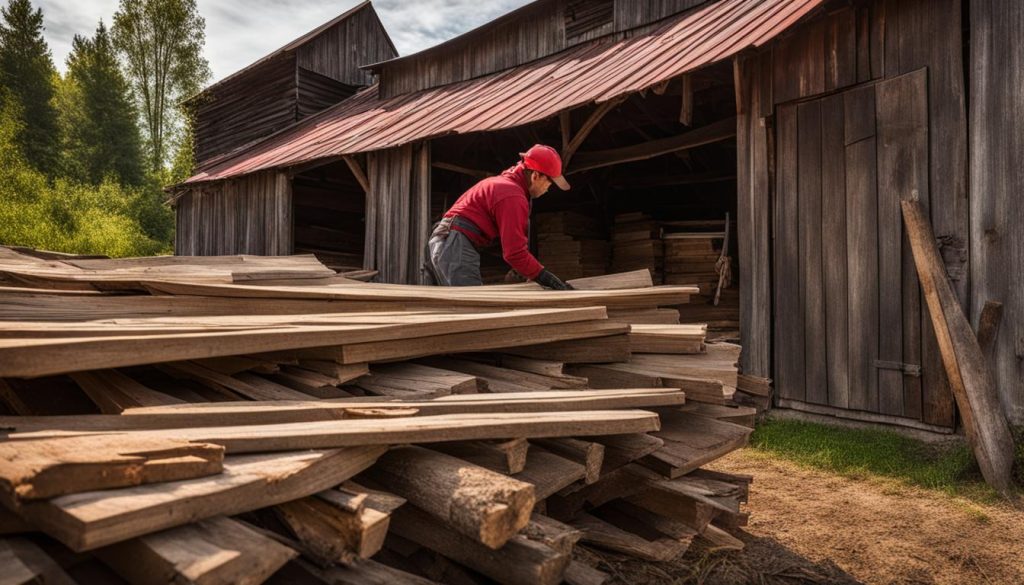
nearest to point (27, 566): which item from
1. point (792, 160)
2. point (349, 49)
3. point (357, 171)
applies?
point (792, 160)

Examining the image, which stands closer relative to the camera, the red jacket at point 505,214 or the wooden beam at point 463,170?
the red jacket at point 505,214

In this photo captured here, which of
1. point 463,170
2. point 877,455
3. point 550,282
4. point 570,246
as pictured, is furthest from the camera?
point 463,170

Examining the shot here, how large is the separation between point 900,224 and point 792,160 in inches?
52.8

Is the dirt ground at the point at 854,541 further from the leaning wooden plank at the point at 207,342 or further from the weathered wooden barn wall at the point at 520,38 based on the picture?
the weathered wooden barn wall at the point at 520,38

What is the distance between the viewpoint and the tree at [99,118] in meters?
37.7

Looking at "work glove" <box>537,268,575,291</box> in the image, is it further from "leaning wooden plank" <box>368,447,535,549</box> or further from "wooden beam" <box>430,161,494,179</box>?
"wooden beam" <box>430,161,494,179</box>

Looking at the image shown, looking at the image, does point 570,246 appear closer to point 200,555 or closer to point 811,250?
point 811,250

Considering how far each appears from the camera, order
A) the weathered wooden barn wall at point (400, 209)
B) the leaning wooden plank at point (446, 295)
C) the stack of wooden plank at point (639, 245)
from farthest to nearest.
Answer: the stack of wooden plank at point (639, 245) → the weathered wooden barn wall at point (400, 209) → the leaning wooden plank at point (446, 295)

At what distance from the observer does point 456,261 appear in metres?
5.71

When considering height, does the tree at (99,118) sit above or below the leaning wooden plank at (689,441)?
above

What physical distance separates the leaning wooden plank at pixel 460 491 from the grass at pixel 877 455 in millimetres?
4482

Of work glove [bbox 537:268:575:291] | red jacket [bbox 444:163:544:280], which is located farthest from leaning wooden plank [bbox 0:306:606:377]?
red jacket [bbox 444:163:544:280]

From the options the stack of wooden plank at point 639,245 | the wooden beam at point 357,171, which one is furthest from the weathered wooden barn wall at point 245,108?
the stack of wooden plank at point 639,245

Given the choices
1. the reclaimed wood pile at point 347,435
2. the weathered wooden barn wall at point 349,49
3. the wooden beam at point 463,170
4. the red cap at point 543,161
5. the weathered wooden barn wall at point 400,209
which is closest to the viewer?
the reclaimed wood pile at point 347,435
